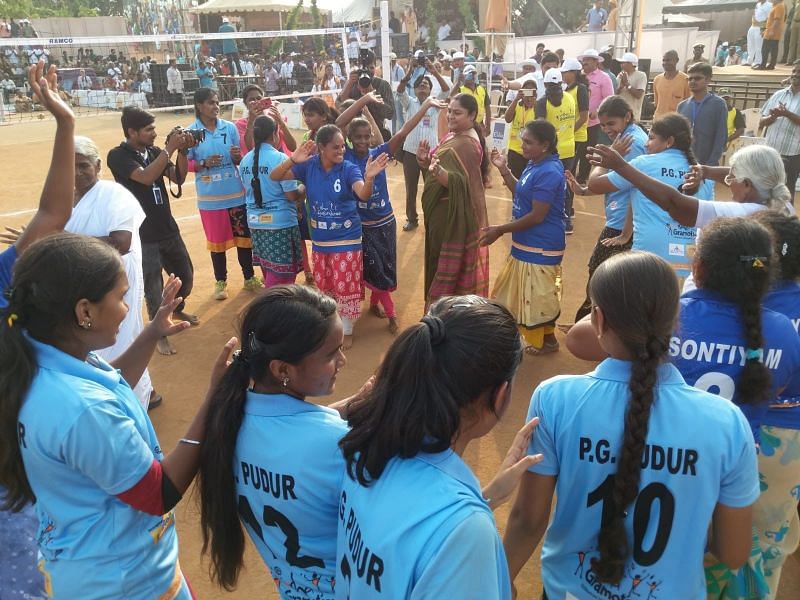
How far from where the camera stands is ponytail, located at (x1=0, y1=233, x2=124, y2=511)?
173 cm

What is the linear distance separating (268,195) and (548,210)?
8.38ft

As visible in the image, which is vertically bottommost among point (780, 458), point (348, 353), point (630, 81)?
point (348, 353)

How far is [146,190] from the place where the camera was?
5.35 m

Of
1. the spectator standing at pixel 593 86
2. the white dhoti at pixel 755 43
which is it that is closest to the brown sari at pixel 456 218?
the spectator standing at pixel 593 86

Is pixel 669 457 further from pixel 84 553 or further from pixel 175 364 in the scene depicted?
pixel 175 364

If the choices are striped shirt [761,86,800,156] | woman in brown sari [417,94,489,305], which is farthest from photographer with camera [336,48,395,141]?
striped shirt [761,86,800,156]

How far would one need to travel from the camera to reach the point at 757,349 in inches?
80.3

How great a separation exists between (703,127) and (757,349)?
6649 millimetres

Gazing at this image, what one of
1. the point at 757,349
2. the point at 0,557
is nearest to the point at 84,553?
the point at 0,557

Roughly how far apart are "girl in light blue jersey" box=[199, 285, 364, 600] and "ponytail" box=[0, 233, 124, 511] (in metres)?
0.48

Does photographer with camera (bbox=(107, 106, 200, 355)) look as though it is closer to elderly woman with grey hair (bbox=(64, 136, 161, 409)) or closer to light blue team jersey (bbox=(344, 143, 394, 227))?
elderly woman with grey hair (bbox=(64, 136, 161, 409))

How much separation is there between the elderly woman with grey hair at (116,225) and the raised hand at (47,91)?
48.1 inches

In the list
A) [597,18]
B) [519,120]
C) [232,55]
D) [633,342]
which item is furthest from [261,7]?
[633,342]

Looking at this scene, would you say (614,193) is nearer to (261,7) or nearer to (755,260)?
(755,260)
